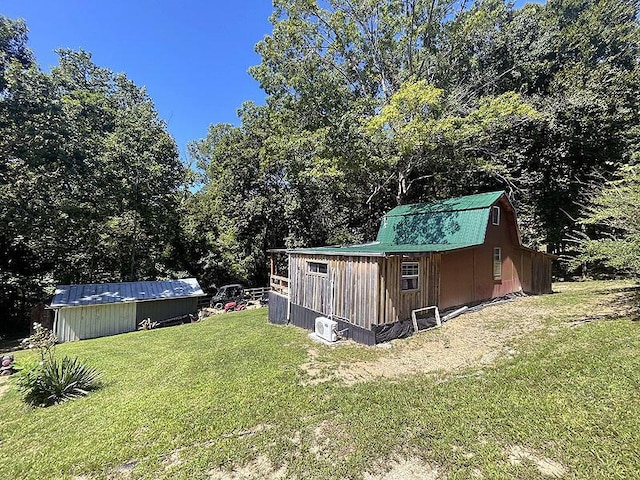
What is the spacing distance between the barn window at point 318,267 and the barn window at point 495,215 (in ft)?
23.6

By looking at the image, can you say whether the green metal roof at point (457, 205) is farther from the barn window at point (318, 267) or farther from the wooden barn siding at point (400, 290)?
the barn window at point (318, 267)

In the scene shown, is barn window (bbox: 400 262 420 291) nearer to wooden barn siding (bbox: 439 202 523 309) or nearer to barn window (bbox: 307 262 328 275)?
wooden barn siding (bbox: 439 202 523 309)

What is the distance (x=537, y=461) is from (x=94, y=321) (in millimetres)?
17623

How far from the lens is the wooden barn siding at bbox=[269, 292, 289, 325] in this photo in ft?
42.4

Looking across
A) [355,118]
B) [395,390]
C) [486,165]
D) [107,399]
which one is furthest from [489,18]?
[107,399]

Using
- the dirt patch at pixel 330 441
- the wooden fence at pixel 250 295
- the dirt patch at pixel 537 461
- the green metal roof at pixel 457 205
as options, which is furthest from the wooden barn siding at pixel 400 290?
the wooden fence at pixel 250 295

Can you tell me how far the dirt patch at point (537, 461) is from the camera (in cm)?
363

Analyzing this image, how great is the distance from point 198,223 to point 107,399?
17677 mm

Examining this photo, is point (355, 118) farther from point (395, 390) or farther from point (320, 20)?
point (395, 390)

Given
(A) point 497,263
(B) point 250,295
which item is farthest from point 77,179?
(A) point 497,263

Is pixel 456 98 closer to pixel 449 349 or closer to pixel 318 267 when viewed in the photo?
pixel 318 267

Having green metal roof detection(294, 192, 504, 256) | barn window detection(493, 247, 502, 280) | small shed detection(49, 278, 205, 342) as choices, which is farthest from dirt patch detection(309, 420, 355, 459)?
small shed detection(49, 278, 205, 342)

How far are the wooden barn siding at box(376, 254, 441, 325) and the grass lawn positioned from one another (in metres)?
1.35

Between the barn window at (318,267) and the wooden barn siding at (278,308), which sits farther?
the wooden barn siding at (278,308)
